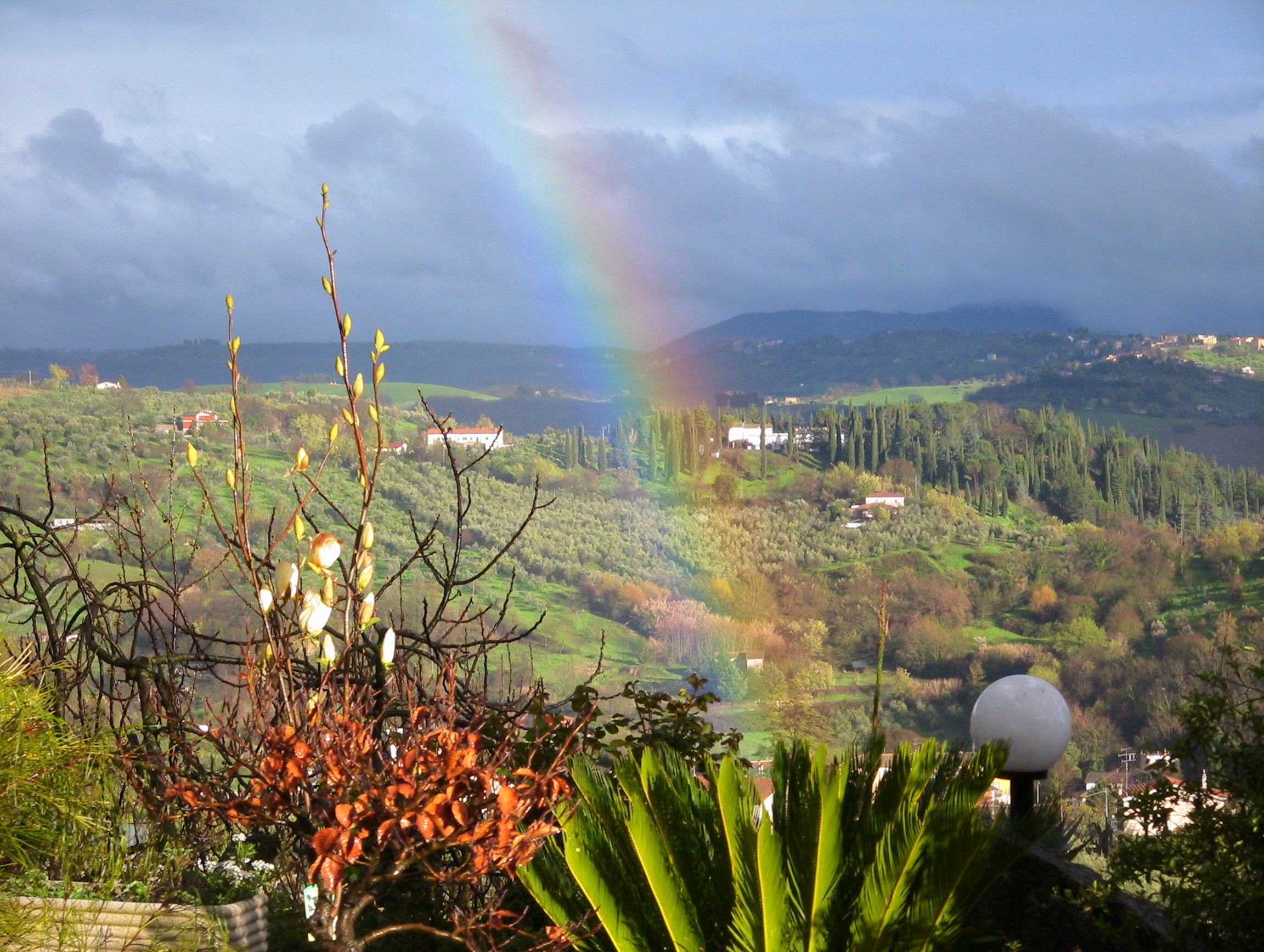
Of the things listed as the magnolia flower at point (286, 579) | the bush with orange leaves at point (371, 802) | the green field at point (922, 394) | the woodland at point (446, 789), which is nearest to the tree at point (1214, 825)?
the woodland at point (446, 789)

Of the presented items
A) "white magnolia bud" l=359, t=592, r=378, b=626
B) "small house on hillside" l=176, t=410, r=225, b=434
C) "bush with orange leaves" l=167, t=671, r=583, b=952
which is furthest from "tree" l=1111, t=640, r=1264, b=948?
"small house on hillside" l=176, t=410, r=225, b=434

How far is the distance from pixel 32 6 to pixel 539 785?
1412 inches

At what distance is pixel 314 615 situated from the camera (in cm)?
133

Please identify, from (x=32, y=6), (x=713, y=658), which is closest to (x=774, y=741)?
(x=32, y=6)

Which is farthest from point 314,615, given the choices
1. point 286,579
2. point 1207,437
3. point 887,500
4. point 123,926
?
point 1207,437

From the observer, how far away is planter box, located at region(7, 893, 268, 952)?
1.64 metres

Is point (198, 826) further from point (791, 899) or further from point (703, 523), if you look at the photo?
point (703, 523)

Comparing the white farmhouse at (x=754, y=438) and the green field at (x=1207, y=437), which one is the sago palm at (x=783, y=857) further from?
the green field at (x=1207, y=437)

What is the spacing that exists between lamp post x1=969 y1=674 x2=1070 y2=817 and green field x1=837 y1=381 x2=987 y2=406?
5535cm

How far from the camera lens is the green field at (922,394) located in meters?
58.1

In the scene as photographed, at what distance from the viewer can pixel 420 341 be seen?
60.2m

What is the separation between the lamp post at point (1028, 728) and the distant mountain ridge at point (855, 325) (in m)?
66.2

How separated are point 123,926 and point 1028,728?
2349 millimetres

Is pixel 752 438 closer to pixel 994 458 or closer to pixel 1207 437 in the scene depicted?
pixel 994 458
